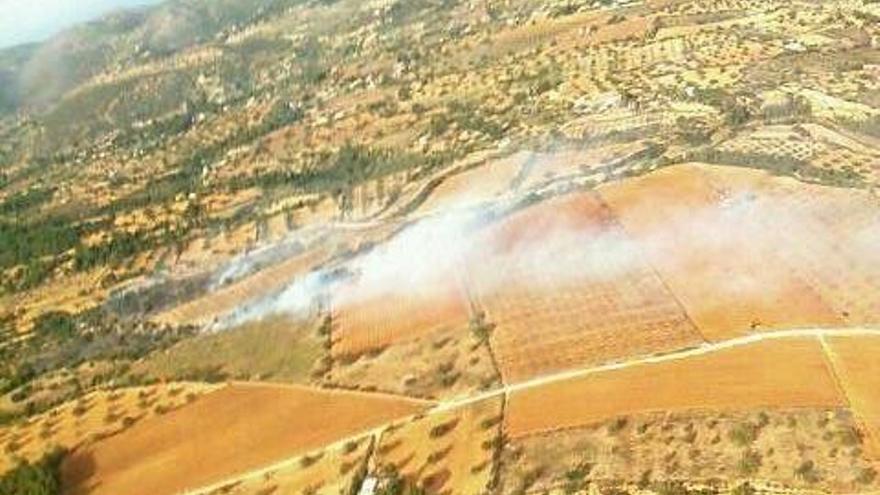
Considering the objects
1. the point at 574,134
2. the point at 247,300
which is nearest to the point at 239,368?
the point at 247,300

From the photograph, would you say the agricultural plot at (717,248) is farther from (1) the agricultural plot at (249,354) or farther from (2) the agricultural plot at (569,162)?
(1) the agricultural plot at (249,354)

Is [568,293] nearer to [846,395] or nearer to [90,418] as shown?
[846,395]

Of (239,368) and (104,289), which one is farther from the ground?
(239,368)

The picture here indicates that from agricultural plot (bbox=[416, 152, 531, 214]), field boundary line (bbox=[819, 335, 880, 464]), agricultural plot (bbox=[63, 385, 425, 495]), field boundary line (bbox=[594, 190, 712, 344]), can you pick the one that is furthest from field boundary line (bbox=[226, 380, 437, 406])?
agricultural plot (bbox=[416, 152, 531, 214])

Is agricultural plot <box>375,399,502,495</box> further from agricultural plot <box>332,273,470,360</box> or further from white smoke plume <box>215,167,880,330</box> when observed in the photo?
white smoke plume <box>215,167,880,330</box>

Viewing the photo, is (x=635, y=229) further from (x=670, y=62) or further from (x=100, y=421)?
(x=670, y=62)

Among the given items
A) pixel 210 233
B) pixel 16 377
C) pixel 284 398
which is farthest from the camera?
pixel 210 233
